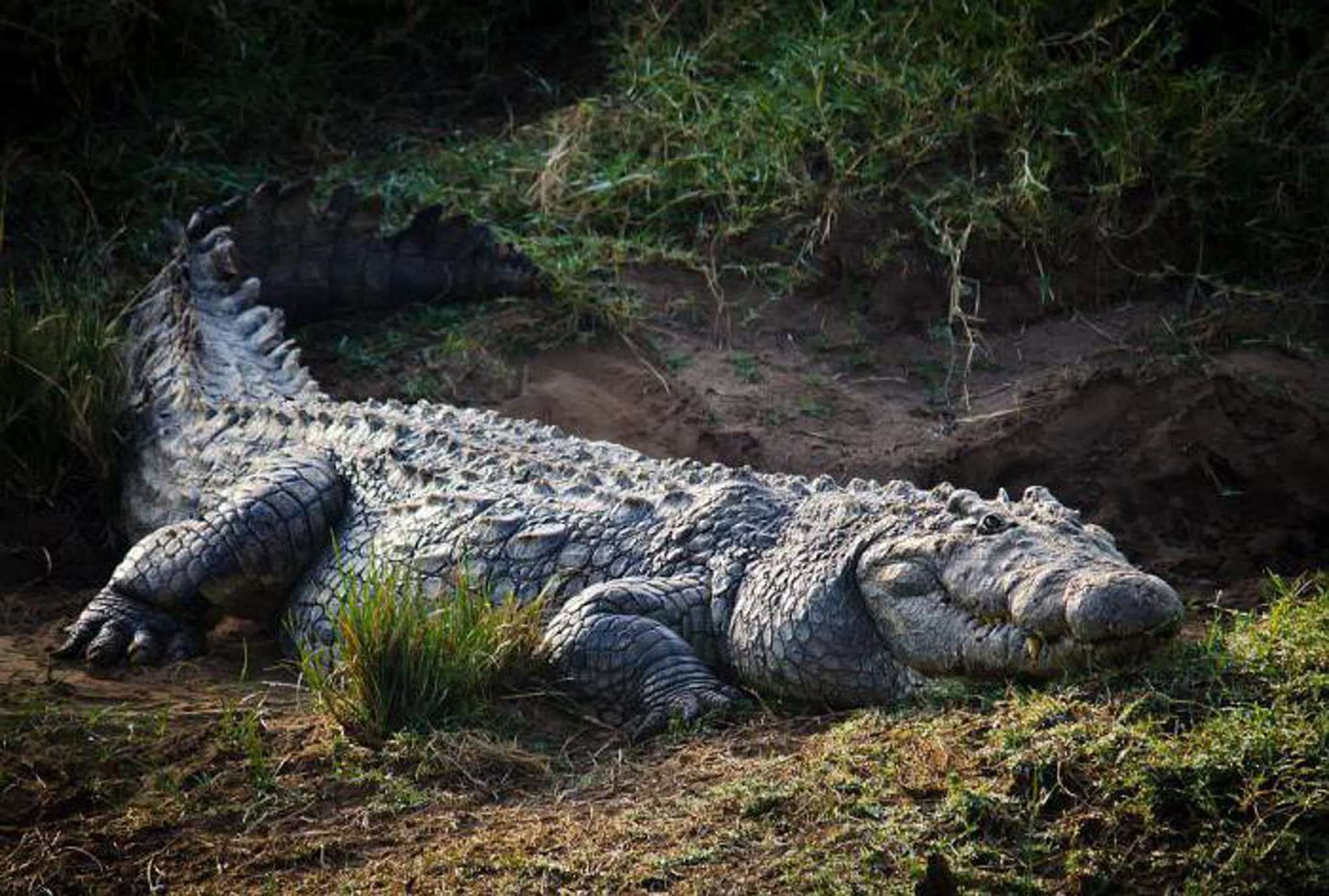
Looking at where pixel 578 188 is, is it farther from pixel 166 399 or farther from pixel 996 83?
pixel 166 399

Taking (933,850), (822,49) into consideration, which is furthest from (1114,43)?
(933,850)

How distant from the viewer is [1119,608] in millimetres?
3818

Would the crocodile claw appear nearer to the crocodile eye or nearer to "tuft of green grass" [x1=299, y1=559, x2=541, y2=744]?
"tuft of green grass" [x1=299, y1=559, x2=541, y2=744]

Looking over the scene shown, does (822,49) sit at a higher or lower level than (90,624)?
higher

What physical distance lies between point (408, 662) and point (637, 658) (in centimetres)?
Answer: 65

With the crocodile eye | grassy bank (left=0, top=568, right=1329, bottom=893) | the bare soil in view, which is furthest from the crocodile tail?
the crocodile eye

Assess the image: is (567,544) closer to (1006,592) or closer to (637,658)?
(637,658)

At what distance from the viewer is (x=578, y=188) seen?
827 cm

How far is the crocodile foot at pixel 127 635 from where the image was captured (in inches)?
211

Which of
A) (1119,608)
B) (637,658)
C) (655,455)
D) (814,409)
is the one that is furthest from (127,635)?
(1119,608)

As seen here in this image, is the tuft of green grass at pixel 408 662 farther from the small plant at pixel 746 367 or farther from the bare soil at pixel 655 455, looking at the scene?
the small plant at pixel 746 367

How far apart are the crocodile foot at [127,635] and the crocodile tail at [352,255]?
7.35ft

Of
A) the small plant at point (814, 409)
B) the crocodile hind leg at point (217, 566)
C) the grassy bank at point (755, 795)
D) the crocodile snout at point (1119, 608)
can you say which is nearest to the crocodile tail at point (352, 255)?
the small plant at point (814, 409)

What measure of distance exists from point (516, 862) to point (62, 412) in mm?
3591
